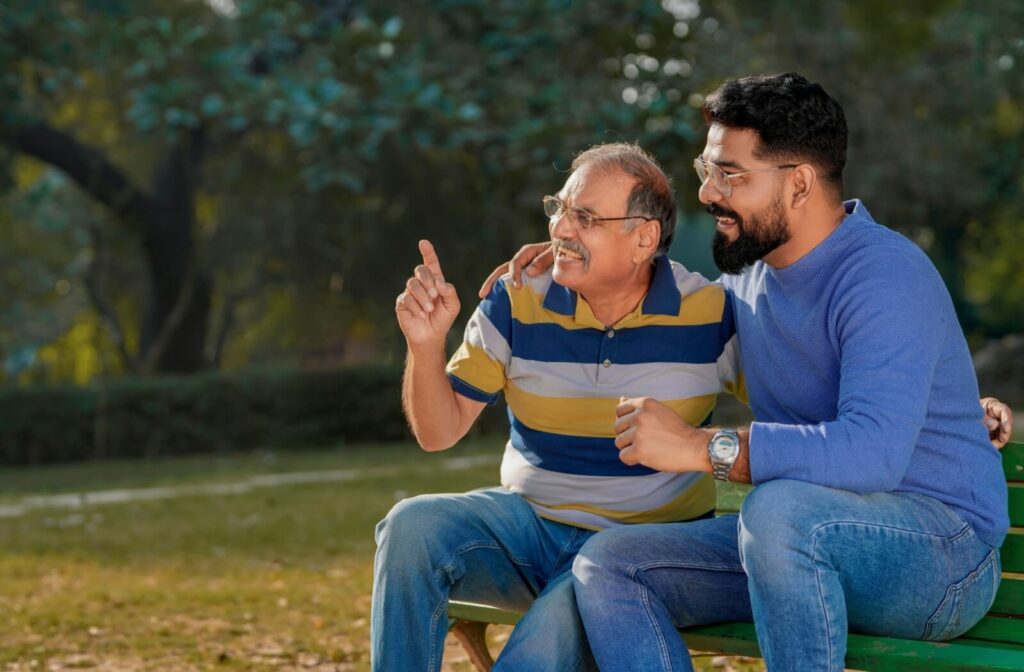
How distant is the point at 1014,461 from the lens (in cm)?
362

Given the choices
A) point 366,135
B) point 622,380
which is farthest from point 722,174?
point 366,135

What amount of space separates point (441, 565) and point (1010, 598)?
1307mm

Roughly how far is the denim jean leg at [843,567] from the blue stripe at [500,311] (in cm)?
93

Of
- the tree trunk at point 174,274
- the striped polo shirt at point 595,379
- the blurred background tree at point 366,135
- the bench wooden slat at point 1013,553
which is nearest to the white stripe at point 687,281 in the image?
the striped polo shirt at point 595,379

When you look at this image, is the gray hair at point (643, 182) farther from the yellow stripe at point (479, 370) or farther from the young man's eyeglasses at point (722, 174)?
the yellow stripe at point (479, 370)

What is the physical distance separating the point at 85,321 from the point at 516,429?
2353 cm

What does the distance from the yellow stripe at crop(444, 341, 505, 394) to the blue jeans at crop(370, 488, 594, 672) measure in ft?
0.87

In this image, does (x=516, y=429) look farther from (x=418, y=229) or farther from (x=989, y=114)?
(x=989, y=114)

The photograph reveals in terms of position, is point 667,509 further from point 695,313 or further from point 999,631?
point 999,631

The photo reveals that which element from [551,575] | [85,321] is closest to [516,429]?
[551,575]

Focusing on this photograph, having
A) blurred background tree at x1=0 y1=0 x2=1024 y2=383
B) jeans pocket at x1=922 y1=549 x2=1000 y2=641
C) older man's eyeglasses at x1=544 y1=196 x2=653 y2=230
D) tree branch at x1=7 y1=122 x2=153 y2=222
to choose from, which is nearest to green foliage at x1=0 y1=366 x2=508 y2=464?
blurred background tree at x1=0 y1=0 x2=1024 y2=383

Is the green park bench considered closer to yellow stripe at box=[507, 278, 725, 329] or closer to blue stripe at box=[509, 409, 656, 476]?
blue stripe at box=[509, 409, 656, 476]

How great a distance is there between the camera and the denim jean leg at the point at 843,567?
117 inches

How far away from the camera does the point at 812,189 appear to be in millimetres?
3398
